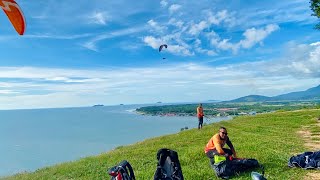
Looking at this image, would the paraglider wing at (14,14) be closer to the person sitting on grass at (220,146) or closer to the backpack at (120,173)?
the backpack at (120,173)

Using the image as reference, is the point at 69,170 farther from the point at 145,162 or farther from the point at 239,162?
the point at 239,162

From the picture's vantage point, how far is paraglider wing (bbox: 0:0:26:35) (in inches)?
224

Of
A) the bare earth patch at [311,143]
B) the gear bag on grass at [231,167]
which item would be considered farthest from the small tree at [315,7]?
the gear bag on grass at [231,167]

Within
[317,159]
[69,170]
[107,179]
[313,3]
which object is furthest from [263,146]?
[313,3]

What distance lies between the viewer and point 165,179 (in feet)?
39.6

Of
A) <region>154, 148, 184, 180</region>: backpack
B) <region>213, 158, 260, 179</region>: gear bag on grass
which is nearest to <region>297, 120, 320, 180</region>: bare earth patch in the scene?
<region>213, 158, 260, 179</region>: gear bag on grass

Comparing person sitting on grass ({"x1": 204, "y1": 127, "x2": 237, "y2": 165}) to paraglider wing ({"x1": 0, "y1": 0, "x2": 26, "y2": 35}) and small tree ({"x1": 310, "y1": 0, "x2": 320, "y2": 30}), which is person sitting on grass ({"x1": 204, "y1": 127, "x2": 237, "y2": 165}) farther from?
small tree ({"x1": 310, "y1": 0, "x2": 320, "y2": 30})

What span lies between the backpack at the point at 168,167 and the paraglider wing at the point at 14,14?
24.2 ft

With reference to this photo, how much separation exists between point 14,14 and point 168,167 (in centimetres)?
792

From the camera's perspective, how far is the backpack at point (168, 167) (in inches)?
474

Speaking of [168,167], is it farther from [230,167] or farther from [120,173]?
[230,167]

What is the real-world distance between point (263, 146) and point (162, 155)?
36.2 ft

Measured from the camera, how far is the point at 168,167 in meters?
12.2

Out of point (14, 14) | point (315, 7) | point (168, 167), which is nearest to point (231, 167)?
point (168, 167)
